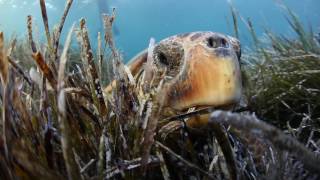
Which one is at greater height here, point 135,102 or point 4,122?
point 4,122

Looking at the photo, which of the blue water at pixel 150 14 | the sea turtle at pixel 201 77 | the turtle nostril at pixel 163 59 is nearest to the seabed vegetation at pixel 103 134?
the sea turtle at pixel 201 77

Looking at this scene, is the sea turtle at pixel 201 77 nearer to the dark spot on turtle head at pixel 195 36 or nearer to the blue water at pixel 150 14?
the dark spot on turtle head at pixel 195 36

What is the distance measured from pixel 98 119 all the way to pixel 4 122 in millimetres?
372

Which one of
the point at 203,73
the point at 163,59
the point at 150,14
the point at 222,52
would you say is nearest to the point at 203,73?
the point at 203,73

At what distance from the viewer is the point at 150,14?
5012cm

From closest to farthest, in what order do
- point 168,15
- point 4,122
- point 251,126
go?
1. point 251,126
2. point 4,122
3. point 168,15

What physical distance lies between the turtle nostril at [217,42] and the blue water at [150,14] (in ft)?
72.5

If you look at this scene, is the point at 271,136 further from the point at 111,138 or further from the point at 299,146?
the point at 111,138

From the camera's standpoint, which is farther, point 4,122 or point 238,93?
point 238,93

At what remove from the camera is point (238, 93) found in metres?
1.11

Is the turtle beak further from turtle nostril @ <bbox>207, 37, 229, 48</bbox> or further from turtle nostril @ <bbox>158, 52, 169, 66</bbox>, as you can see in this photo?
turtle nostril @ <bbox>158, 52, 169, 66</bbox>

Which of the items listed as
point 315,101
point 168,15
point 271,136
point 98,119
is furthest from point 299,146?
point 168,15

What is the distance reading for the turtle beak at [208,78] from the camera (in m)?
1.08

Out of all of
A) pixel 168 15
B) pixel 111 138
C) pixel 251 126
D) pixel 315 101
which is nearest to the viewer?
pixel 251 126
